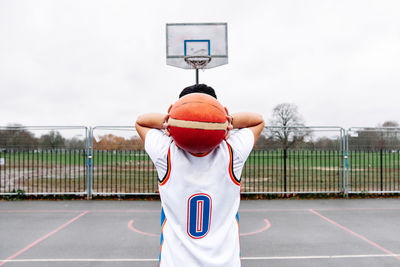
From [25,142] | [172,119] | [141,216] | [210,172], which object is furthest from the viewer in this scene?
[25,142]

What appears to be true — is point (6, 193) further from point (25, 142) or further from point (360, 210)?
point (360, 210)

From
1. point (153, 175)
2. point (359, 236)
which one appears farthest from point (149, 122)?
point (153, 175)

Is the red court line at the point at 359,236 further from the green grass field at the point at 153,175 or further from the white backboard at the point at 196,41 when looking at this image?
the white backboard at the point at 196,41

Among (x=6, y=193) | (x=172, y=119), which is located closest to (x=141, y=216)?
(x=6, y=193)

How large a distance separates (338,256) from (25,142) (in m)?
9.67

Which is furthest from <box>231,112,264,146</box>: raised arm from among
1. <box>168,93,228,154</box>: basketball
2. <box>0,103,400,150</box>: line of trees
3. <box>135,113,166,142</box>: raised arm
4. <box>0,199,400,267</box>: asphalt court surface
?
<box>0,103,400,150</box>: line of trees

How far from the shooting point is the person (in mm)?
1313

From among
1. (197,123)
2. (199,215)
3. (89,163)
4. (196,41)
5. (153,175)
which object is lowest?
(153,175)

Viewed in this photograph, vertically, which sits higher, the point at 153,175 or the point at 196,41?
the point at 196,41

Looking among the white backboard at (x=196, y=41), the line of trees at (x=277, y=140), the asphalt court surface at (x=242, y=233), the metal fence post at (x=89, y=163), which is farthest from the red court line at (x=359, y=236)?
the metal fence post at (x=89, y=163)

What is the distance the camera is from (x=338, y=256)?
436 cm

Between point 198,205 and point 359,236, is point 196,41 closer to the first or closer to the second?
point 359,236

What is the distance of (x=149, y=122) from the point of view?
1.50 meters

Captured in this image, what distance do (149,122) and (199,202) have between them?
501 mm
